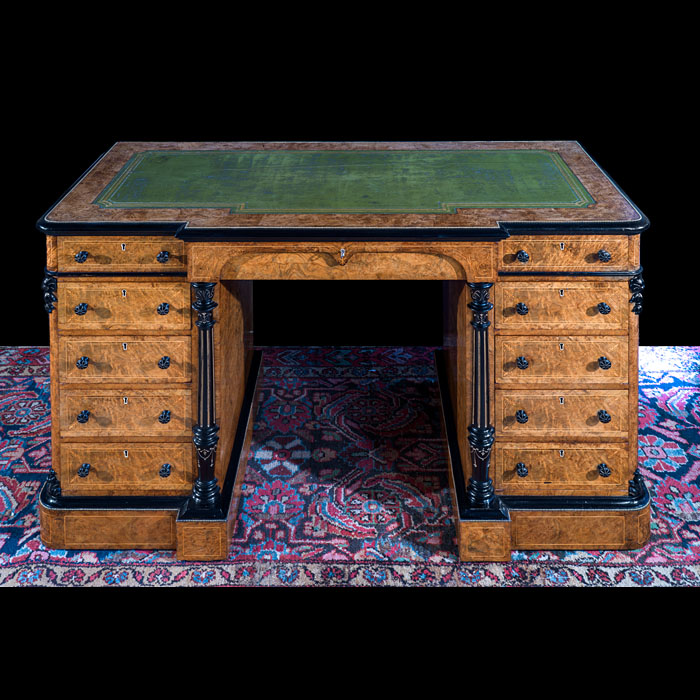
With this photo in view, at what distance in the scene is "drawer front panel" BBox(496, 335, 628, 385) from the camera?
17.5 ft

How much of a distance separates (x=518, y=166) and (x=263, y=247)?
174 centimetres

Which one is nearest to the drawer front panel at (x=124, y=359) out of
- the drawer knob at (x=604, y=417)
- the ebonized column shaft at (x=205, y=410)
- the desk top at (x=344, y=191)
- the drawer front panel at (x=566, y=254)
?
the ebonized column shaft at (x=205, y=410)

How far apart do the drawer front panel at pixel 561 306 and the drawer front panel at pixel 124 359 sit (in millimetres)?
1509

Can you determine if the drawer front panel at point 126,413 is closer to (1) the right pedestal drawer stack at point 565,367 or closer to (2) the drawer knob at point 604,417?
(1) the right pedestal drawer stack at point 565,367

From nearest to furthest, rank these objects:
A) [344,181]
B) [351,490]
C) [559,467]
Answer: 1. [559,467]
2. [344,181]
3. [351,490]

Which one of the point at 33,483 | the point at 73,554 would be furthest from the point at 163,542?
the point at 33,483

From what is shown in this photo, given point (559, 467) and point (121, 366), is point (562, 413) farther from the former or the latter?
point (121, 366)

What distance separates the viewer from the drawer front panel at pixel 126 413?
5426 millimetres

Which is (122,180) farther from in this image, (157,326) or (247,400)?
(247,400)

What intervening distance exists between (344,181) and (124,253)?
1270 mm

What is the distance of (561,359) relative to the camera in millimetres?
5359

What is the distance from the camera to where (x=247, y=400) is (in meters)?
6.58

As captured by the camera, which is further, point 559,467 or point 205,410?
point 559,467

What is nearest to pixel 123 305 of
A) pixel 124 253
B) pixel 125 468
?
pixel 124 253
